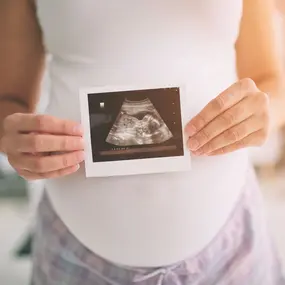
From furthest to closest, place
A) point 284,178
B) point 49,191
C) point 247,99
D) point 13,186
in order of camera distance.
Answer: point 284,178 → point 13,186 → point 49,191 → point 247,99

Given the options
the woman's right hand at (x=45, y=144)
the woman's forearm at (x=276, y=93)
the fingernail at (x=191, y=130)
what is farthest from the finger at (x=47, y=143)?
the woman's forearm at (x=276, y=93)

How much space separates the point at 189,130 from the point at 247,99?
0.09 m

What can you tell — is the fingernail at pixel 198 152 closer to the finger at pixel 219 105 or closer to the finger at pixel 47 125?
the finger at pixel 219 105

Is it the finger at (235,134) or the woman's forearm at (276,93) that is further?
the woman's forearm at (276,93)

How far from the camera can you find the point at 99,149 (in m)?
0.73

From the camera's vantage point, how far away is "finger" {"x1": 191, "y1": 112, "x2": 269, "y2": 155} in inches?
28.3

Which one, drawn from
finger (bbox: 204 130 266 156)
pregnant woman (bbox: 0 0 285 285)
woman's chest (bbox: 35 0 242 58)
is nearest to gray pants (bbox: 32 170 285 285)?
pregnant woman (bbox: 0 0 285 285)

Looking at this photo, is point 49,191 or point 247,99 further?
point 49,191

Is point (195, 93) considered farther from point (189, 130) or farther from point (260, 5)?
point (260, 5)

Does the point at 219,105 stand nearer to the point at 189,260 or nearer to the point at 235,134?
the point at 235,134

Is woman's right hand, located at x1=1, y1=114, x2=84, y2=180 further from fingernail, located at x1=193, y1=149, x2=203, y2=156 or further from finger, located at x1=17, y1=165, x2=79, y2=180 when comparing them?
fingernail, located at x1=193, y1=149, x2=203, y2=156

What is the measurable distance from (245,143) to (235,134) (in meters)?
0.03

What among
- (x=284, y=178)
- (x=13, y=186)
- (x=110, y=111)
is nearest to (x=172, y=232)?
(x=110, y=111)

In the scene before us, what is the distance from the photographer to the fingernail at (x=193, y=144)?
2.35 feet
